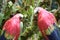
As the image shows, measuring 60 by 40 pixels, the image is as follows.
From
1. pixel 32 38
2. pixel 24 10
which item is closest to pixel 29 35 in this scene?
pixel 32 38

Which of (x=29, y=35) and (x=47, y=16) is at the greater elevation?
(x=47, y=16)

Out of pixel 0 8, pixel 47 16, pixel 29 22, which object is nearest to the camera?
pixel 47 16

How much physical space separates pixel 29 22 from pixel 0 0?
21cm

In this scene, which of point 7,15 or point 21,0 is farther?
point 21,0

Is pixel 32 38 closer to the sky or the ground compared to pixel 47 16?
closer to the ground

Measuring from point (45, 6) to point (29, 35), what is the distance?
0.18 meters

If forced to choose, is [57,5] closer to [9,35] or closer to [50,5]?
[50,5]

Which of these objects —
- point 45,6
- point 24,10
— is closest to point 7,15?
point 24,10

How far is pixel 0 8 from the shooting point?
2.84 feet

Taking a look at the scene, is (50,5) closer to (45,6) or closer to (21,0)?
(45,6)

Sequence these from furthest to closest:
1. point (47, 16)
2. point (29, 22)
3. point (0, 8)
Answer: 1. point (0, 8)
2. point (29, 22)
3. point (47, 16)

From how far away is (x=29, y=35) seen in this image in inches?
28.5

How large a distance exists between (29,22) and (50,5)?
14 cm

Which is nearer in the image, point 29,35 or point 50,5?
point 29,35
